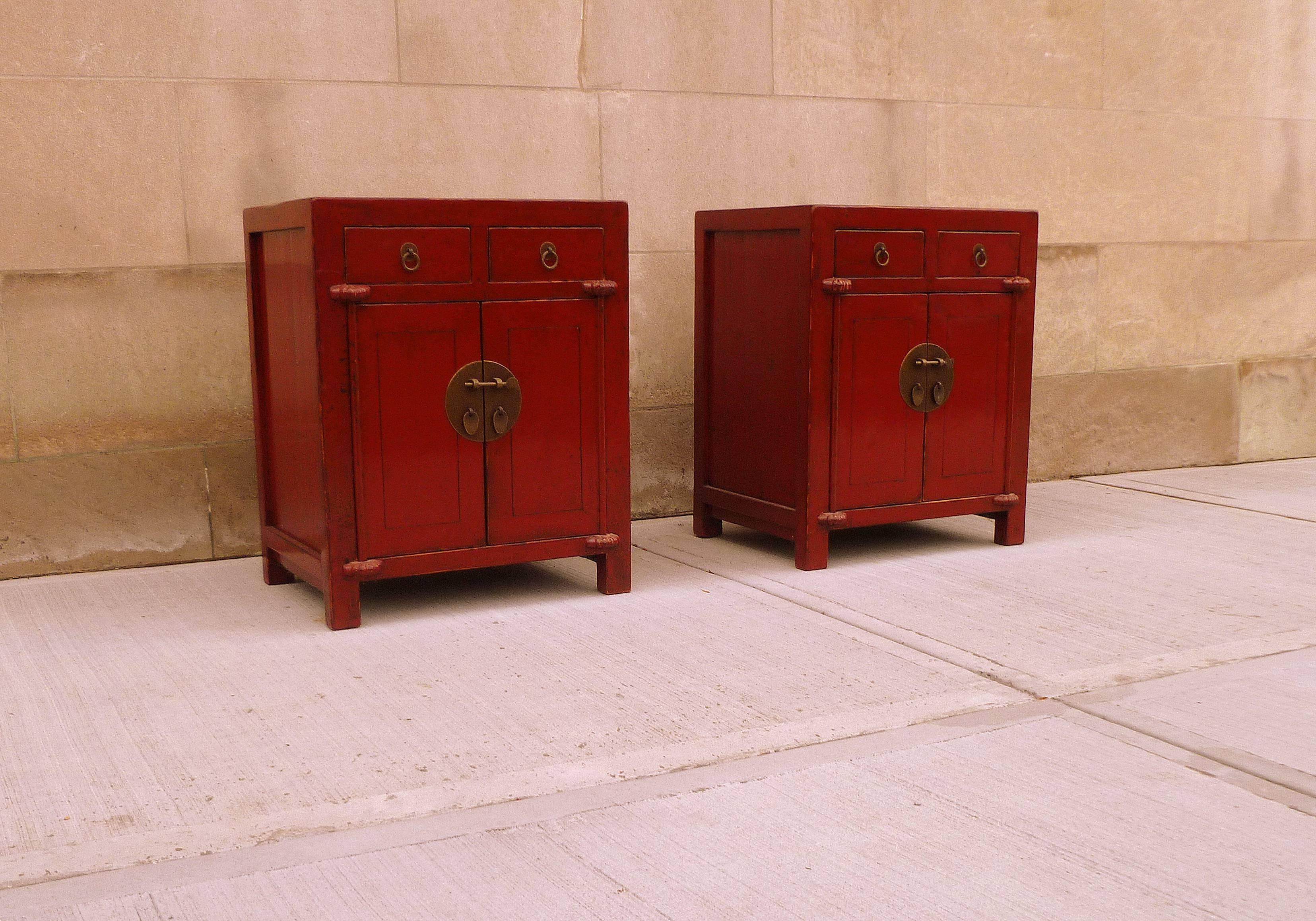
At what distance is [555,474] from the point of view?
398 centimetres

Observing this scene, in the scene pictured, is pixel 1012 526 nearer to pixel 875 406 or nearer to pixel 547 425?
pixel 875 406

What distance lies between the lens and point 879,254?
4348 millimetres

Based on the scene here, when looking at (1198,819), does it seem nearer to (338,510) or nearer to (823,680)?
(823,680)

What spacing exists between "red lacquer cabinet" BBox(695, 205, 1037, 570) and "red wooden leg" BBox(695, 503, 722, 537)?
121mm

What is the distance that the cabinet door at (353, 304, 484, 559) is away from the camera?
12.1 ft

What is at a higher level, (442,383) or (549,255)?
(549,255)

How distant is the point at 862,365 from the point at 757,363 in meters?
0.41

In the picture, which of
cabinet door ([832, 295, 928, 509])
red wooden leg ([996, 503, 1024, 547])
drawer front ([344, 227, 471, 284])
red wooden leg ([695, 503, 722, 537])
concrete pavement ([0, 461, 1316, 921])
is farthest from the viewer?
red wooden leg ([695, 503, 722, 537])

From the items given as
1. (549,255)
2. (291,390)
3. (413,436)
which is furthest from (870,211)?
(291,390)

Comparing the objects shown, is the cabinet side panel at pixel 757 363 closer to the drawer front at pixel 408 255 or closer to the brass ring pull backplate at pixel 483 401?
the brass ring pull backplate at pixel 483 401

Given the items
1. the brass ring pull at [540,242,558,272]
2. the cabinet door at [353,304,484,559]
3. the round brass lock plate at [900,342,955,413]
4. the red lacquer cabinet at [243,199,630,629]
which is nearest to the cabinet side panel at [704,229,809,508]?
the round brass lock plate at [900,342,955,413]

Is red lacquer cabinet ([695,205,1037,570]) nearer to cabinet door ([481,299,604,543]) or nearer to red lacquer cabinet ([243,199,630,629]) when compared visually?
red lacquer cabinet ([243,199,630,629])

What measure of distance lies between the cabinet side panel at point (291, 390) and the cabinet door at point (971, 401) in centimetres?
215

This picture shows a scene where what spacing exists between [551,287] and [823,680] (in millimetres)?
1508
